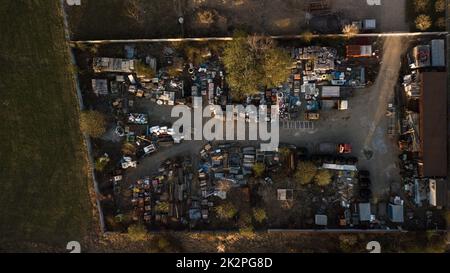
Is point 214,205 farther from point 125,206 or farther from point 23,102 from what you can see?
point 23,102

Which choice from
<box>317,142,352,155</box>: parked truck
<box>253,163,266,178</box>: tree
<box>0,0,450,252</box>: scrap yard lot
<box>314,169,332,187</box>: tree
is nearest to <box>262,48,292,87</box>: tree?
<box>0,0,450,252</box>: scrap yard lot

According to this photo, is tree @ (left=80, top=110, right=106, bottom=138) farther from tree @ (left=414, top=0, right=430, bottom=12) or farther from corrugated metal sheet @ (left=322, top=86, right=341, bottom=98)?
tree @ (left=414, top=0, right=430, bottom=12)

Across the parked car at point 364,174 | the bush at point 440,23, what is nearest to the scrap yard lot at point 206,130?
the bush at point 440,23

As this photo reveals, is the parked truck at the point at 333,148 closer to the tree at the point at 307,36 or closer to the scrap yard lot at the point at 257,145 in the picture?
the scrap yard lot at the point at 257,145

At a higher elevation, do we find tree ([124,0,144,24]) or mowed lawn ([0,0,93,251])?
tree ([124,0,144,24])

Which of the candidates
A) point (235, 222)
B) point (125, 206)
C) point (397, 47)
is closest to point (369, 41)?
point (397, 47)
